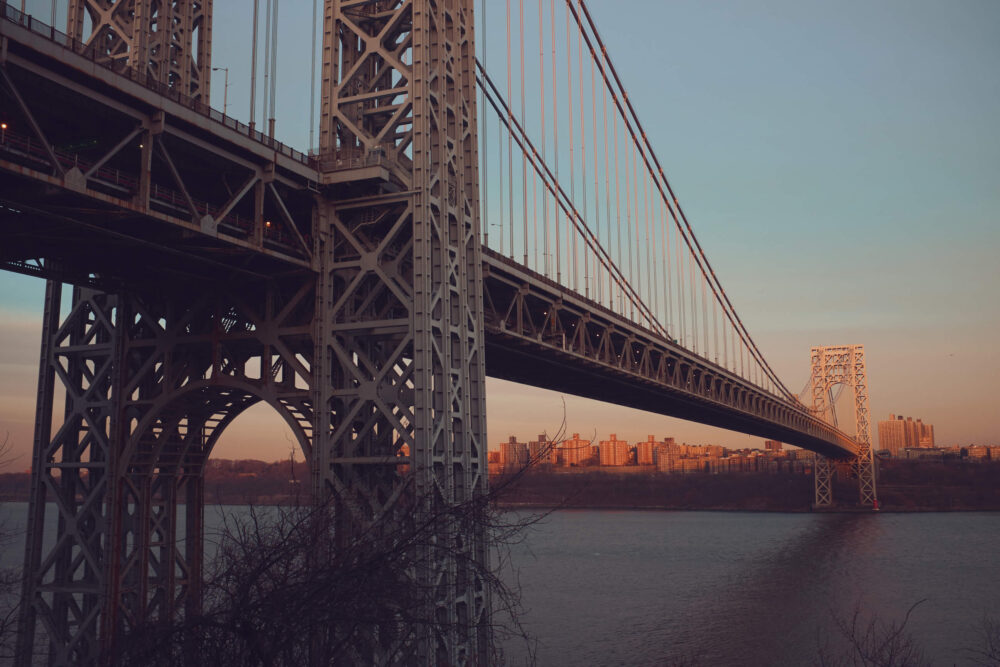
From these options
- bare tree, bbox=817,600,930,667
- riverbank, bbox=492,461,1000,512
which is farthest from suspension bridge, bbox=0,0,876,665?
riverbank, bbox=492,461,1000,512

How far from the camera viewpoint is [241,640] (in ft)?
23.6

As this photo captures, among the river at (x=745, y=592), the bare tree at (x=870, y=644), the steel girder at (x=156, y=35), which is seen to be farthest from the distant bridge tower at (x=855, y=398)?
the steel girder at (x=156, y=35)

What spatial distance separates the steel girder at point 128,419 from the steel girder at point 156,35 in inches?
208

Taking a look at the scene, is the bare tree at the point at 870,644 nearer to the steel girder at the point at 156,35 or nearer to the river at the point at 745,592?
the river at the point at 745,592

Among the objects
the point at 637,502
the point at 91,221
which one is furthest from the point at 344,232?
the point at 637,502

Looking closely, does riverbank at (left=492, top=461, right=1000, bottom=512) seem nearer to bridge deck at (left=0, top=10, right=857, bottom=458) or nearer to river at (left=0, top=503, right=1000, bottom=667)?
river at (left=0, top=503, right=1000, bottom=667)

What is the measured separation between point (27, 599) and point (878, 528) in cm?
7451

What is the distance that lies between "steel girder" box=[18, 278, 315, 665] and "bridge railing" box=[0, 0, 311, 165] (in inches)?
120

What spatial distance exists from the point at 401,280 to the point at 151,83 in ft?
18.2

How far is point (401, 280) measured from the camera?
17.6m

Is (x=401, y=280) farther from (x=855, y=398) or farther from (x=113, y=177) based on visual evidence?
(x=855, y=398)

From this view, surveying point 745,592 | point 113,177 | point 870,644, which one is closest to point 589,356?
point 870,644

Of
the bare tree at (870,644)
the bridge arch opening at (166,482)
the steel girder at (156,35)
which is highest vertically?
the steel girder at (156,35)

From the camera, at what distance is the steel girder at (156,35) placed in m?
20.5
